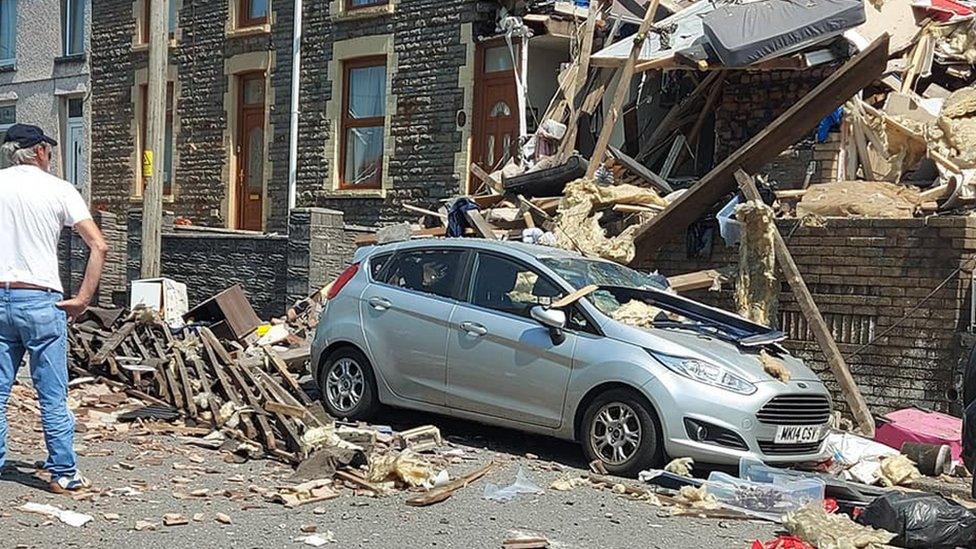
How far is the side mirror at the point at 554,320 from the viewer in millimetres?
9023

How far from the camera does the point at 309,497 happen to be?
7.39m

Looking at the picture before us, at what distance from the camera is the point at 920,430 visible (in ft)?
32.6

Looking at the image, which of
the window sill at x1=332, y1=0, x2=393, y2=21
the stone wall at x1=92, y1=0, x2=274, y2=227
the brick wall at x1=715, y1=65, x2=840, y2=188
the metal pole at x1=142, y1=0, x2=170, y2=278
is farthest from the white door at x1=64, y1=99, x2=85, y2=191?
the brick wall at x1=715, y1=65, x2=840, y2=188

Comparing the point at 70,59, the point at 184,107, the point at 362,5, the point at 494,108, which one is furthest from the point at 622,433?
the point at 70,59

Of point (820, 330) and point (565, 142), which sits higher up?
point (565, 142)

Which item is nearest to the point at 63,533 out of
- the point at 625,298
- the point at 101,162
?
the point at 625,298

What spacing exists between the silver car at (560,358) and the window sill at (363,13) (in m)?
9.42

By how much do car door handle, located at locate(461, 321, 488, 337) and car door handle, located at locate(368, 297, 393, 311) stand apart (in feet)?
2.81

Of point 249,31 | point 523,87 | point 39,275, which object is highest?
point 249,31

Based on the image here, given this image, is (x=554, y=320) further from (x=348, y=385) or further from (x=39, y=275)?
(x=39, y=275)

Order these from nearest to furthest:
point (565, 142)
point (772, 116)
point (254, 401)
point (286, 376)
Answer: point (254, 401), point (286, 376), point (772, 116), point (565, 142)

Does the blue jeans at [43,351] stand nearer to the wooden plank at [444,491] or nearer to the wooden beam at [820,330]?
the wooden plank at [444,491]

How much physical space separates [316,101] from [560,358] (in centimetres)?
1256

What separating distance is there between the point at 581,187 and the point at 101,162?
49.9 ft
